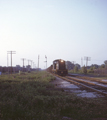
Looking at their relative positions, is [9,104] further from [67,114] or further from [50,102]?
[67,114]

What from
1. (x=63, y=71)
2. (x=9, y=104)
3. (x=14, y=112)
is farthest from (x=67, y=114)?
(x=63, y=71)

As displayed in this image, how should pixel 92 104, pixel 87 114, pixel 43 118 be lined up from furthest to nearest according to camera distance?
1. pixel 92 104
2. pixel 87 114
3. pixel 43 118

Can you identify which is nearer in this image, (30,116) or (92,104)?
(30,116)

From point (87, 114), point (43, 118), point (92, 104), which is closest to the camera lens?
point (43, 118)

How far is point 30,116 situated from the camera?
15.1 ft

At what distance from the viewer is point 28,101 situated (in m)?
6.43

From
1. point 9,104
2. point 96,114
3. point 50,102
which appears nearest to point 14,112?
point 9,104

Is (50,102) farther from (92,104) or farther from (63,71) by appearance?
(63,71)

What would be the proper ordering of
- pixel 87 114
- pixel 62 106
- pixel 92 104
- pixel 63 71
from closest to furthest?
pixel 87 114 < pixel 62 106 < pixel 92 104 < pixel 63 71

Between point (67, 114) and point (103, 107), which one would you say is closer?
point (67, 114)

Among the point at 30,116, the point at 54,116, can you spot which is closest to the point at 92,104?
the point at 54,116

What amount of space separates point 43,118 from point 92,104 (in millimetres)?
2621

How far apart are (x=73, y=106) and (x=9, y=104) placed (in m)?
2.66

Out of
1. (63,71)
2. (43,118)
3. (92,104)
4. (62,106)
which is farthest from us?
(63,71)
